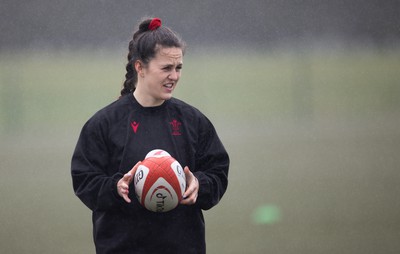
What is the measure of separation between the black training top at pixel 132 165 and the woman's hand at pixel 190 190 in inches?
3.2

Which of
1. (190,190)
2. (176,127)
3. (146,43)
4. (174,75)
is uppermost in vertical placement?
(146,43)

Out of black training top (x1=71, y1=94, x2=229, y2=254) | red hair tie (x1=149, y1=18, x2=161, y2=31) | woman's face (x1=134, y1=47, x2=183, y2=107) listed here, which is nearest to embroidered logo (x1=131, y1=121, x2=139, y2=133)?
black training top (x1=71, y1=94, x2=229, y2=254)

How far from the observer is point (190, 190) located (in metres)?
2.99

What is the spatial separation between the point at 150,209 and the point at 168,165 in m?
0.21

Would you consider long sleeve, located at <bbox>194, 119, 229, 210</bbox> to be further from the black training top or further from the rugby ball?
the rugby ball

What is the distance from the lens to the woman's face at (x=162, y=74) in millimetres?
3092

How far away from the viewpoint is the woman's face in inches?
122

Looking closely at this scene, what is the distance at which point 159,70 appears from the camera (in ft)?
10.2

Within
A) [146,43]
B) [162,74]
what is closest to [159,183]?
[162,74]

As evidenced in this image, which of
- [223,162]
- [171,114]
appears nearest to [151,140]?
[171,114]

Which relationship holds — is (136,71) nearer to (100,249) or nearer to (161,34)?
(161,34)

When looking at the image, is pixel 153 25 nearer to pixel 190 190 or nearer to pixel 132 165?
pixel 132 165

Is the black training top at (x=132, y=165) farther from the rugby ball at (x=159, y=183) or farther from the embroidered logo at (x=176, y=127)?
the rugby ball at (x=159, y=183)

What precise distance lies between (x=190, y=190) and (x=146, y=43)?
0.70m
